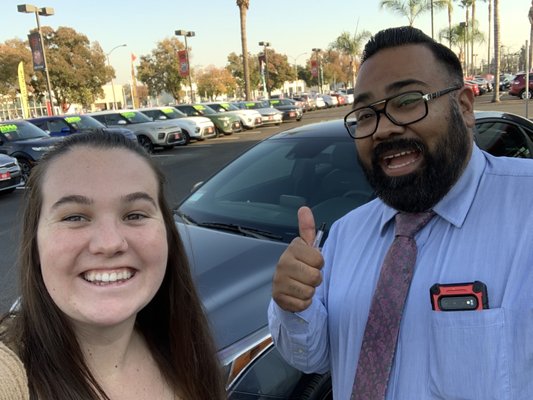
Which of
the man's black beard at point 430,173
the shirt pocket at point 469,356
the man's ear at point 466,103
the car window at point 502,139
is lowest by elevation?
the shirt pocket at point 469,356

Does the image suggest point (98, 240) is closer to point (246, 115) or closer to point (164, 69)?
point (246, 115)

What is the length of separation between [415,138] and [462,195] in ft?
0.75

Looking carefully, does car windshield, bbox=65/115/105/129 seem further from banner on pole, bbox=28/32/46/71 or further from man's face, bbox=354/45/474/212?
man's face, bbox=354/45/474/212

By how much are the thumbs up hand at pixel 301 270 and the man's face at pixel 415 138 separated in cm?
34

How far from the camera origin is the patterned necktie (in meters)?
1.36

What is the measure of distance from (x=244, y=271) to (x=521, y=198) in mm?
1434

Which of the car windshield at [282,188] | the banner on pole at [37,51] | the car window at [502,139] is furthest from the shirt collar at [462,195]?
the banner on pole at [37,51]

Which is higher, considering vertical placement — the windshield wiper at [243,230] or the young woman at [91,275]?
the young woman at [91,275]

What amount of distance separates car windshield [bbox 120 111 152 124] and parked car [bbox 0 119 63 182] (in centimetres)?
512

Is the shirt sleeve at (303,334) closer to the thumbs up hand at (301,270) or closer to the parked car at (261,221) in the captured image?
the thumbs up hand at (301,270)

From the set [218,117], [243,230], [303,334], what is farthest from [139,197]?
[218,117]

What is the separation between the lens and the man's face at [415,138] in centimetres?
150

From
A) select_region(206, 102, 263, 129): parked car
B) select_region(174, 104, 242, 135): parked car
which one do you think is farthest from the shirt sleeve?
select_region(206, 102, 263, 129): parked car

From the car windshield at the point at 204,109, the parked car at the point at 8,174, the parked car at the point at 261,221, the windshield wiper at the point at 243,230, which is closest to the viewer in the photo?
the parked car at the point at 261,221
